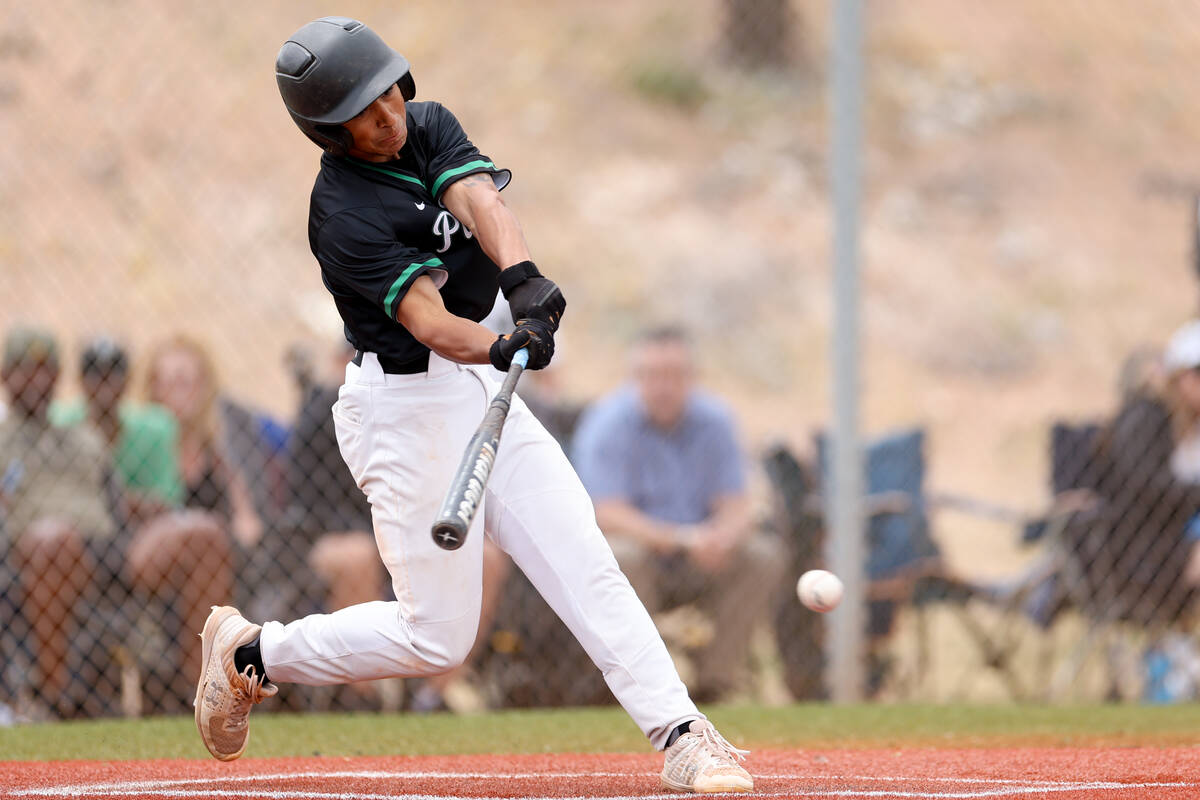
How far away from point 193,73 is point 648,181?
46.3ft

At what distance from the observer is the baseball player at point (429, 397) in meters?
3.10

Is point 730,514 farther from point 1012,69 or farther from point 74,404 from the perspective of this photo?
point 1012,69

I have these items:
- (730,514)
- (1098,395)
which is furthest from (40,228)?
(1098,395)

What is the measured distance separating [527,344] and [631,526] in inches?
119

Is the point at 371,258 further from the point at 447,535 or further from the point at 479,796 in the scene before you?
the point at 479,796

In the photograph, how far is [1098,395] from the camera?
17.2 meters

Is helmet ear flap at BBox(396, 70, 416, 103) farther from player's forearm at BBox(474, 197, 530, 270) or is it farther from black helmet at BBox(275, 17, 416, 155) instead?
A: player's forearm at BBox(474, 197, 530, 270)

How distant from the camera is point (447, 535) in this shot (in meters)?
Answer: 2.77

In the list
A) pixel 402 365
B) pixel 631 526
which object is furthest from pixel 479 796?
pixel 631 526

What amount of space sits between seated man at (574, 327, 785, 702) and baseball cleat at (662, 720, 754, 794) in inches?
105

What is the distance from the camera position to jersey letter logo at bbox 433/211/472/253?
3.22 metres

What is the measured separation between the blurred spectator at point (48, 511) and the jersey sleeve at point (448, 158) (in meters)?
2.76

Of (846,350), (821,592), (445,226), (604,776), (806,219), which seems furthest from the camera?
(806,219)

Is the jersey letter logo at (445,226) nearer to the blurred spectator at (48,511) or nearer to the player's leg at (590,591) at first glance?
the player's leg at (590,591)
